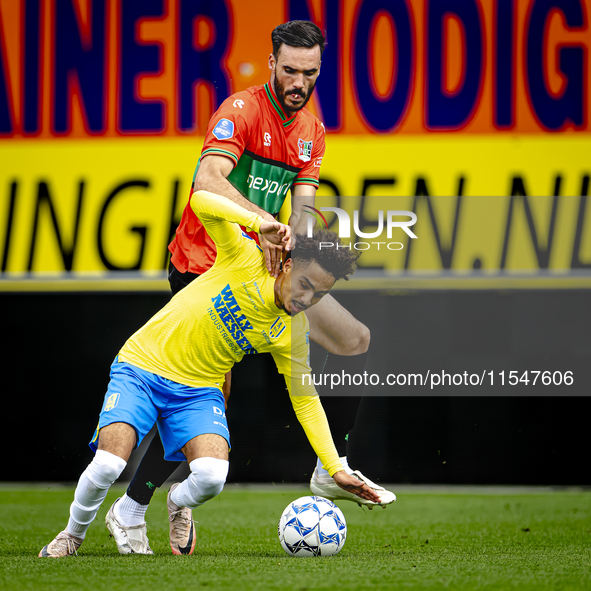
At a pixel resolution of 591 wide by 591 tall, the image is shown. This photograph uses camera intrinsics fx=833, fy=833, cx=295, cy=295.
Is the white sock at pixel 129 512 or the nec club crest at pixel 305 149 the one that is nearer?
the white sock at pixel 129 512

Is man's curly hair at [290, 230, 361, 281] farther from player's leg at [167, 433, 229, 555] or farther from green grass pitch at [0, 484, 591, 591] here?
green grass pitch at [0, 484, 591, 591]

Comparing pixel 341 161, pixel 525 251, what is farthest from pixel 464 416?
pixel 341 161

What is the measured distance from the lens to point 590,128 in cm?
595

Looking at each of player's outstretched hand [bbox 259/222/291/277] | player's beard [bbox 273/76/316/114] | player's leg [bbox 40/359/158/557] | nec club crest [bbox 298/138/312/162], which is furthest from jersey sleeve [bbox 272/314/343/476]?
player's beard [bbox 273/76/316/114]

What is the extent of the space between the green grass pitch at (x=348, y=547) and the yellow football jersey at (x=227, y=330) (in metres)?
0.55

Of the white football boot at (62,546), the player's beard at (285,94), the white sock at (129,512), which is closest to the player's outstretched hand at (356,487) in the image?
the white sock at (129,512)

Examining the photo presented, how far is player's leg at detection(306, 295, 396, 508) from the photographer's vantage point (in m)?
3.63

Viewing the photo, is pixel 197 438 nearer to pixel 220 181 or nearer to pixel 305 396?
pixel 305 396

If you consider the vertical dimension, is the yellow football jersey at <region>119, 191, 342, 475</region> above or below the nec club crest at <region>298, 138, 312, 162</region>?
below

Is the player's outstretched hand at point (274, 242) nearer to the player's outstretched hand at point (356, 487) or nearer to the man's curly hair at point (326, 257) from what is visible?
the man's curly hair at point (326, 257)

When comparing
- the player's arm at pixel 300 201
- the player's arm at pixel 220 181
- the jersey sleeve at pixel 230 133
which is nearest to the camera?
the player's arm at pixel 220 181

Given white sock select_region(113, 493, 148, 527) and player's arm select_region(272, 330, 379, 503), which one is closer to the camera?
player's arm select_region(272, 330, 379, 503)

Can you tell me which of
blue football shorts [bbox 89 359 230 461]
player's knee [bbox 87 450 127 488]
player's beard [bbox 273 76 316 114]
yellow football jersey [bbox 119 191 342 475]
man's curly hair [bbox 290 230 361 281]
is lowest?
player's knee [bbox 87 450 127 488]

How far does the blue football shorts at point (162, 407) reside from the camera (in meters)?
3.07
